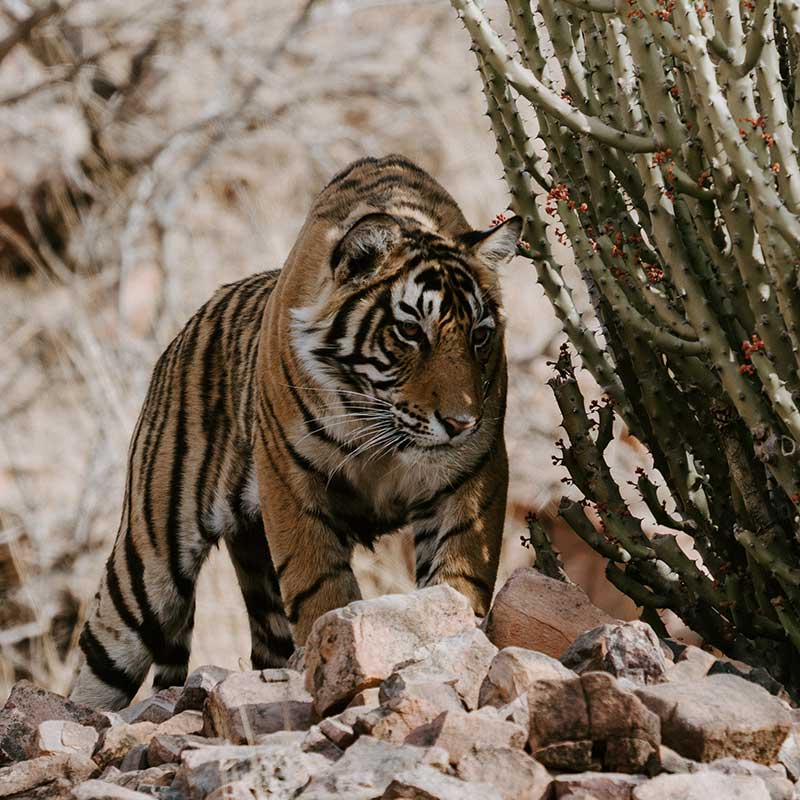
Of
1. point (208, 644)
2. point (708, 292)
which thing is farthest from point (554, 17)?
point (208, 644)

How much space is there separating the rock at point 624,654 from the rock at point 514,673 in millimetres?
161

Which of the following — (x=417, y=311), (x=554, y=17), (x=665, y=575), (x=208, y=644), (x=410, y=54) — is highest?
(x=410, y=54)

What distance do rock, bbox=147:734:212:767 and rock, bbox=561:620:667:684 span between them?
2.67 ft

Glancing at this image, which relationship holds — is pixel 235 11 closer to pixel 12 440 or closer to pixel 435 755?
pixel 12 440

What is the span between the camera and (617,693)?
256cm

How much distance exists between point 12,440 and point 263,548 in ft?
17.1

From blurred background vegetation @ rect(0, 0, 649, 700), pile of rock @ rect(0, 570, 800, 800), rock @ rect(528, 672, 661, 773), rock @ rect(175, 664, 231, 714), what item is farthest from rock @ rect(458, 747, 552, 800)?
blurred background vegetation @ rect(0, 0, 649, 700)

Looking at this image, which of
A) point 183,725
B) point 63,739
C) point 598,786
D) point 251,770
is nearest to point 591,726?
point 598,786

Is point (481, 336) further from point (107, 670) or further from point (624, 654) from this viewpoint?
point (107, 670)

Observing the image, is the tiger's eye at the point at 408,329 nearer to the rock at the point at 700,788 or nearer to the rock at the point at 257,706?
the rock at the point at 257,706

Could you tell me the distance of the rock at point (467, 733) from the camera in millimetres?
2486

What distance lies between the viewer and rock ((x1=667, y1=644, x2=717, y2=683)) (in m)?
3.00

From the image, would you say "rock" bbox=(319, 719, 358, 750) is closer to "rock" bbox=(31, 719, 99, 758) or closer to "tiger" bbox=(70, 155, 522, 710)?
"rock" bbox=(31, 719, 99, 758)

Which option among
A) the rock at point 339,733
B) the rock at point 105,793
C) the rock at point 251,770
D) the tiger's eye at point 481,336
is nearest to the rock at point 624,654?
the rock at point 339,733
